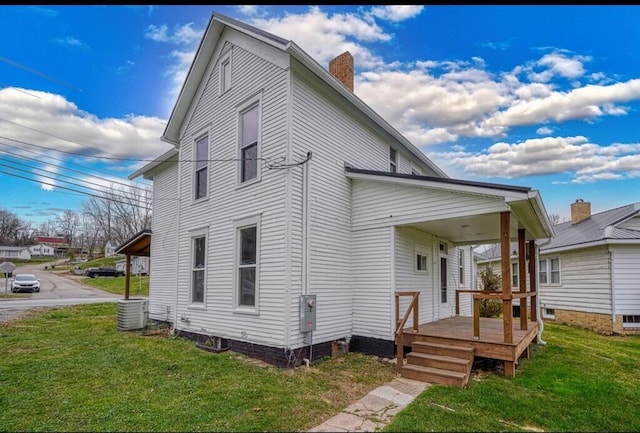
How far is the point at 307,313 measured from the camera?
7.18m

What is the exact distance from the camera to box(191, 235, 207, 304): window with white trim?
9633 millimetres

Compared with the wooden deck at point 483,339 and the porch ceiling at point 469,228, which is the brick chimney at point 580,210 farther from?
the wooden deck at point 483,339

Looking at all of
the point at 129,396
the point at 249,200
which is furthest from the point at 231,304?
the point at 129,396

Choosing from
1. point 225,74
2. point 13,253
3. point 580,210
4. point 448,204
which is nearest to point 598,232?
point 580,210

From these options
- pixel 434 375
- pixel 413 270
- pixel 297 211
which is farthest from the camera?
pixel 413 270

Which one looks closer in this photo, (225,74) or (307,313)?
(307,313)

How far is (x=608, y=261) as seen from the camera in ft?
41.7

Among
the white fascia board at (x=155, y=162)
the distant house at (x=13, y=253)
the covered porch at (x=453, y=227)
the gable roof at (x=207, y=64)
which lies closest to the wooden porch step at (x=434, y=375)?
the covered porch at (x=453, y=227)

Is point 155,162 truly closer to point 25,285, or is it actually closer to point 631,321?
point 631,321

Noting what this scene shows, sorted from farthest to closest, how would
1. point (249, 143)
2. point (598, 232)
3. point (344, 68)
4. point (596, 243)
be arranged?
point (598, 232)
point (596, 243)
point (344, 68)
point (249, 143)

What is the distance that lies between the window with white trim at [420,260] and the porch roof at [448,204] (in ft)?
1.74

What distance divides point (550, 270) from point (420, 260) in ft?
31.6

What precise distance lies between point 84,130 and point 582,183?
2611 centimetres

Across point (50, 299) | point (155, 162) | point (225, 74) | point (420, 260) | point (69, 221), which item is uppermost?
point (69, 221)
